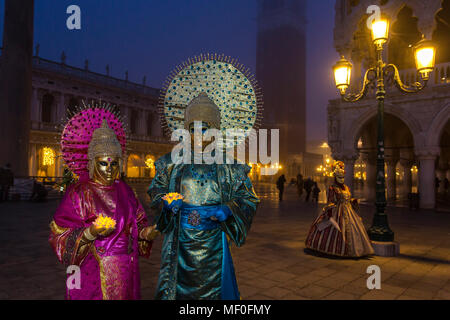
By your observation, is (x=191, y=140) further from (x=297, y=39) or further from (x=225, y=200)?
(x=297, y=39)

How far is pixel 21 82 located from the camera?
13.6 meters

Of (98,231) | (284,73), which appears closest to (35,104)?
(98,231)

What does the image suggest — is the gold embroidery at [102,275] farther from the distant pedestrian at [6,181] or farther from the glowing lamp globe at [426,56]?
the distant pedestrian at [6,181]

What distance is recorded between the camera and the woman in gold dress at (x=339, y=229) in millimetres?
5645

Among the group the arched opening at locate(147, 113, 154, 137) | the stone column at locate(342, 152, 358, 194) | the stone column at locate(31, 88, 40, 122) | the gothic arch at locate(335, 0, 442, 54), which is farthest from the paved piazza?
the arched opening at locate(147, 113, 154, 137)

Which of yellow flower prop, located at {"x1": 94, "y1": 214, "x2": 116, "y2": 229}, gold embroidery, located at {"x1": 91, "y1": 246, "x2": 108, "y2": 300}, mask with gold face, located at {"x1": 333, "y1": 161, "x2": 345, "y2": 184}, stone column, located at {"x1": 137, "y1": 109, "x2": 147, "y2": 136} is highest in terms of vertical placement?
stone column, located at {"x1": 137, "y1": 109, "x2": 147, "y2": 136}

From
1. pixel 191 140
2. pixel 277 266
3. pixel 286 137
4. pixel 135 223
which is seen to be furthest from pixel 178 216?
pixel 286 137

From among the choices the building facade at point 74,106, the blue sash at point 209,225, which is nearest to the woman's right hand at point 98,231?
the blue sash at point 209,225

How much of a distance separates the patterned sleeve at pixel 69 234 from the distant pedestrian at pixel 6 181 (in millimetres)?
12659

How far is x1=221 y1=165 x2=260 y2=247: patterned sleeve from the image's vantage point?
242cm

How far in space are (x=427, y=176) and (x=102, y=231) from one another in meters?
14.6

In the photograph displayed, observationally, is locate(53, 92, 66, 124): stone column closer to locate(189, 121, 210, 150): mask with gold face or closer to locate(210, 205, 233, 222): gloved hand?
locate(189, 121, 210, 150): mask with gold face

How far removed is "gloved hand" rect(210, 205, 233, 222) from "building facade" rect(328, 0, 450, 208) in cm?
1375

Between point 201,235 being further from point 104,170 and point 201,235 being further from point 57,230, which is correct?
point 57,230
